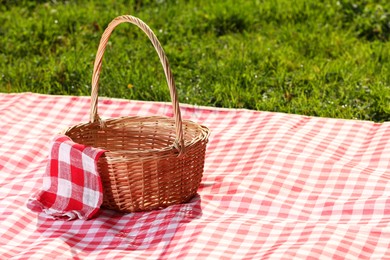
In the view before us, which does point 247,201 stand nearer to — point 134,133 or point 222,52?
point 134,133

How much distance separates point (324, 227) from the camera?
295 cm

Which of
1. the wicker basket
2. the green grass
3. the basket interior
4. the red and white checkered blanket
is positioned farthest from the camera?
the green grass

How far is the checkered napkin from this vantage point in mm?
3082

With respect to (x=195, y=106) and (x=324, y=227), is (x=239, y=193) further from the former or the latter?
(x=195, y=106)

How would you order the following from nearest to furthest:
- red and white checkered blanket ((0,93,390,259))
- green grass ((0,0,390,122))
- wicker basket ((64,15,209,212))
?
1. red and white checkered blanket ((0,93,390,259))
2. wicker basket ((64,15,209,212))
3. green grass ((0,0,390,122))

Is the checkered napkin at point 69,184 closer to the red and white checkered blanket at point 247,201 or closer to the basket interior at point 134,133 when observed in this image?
the red and white checkered blanket at point 247,201

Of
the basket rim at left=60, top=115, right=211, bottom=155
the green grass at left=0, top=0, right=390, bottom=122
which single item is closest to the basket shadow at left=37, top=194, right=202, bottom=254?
the basket rim at left=60, top=115, right=211, bottom=155

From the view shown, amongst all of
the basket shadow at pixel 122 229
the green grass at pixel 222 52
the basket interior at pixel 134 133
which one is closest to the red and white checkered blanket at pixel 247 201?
the basket shadow at pixel 122 229

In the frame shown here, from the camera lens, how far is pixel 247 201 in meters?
3.24

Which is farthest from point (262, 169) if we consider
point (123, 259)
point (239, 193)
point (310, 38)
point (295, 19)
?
point (295, 19)

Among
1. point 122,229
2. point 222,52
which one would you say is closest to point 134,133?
point 122,229

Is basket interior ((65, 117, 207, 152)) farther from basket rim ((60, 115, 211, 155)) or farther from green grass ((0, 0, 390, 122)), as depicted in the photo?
green grass ((0, 0, 390, 122))

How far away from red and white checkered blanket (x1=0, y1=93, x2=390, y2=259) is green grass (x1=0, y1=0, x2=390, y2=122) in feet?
1.27

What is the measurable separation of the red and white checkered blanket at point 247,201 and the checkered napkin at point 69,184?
0.14 feet
